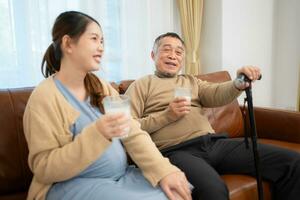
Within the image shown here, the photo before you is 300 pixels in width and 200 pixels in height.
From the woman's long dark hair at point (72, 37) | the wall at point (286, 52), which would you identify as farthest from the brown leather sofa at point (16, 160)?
the wall at point (286, 52)

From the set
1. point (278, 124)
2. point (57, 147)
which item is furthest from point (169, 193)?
point (278, 124)

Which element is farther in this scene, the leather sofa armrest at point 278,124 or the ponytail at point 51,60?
the leather sofa armrest at point 278,124

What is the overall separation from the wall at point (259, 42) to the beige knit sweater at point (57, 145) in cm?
177

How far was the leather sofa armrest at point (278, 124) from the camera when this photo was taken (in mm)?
2041

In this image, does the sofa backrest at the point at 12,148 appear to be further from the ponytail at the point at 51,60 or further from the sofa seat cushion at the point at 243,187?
the sofa seat cushion at the point at 243,187

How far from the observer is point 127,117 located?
107cm

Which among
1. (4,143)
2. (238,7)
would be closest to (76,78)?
(4,143)

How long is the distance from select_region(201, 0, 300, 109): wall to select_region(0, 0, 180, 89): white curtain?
37cm

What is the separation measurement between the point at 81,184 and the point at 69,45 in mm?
543

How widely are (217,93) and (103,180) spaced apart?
88cm

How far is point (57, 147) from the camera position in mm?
1149

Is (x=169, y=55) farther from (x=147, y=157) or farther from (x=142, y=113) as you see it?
(x=147, y=157)

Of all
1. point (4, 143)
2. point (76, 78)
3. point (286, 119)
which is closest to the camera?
point (76, 78)

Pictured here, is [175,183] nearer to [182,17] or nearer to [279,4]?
[182,17]
